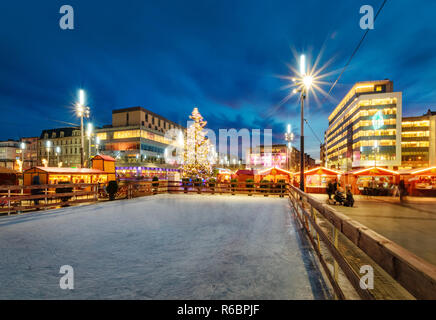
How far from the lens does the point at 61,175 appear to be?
20469mm

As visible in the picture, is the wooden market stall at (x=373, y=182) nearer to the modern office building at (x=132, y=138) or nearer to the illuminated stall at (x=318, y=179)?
the illuminated stall at (x=318, y=179)

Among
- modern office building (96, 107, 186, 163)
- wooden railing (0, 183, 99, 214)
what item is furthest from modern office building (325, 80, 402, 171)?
wooden railing (0, 183, 99, 214)

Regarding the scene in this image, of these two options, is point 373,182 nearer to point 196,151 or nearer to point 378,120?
point 378,120

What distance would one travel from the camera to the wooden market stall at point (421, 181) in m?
19.9

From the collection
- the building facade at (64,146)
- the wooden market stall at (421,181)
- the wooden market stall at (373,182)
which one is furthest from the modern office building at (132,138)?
the wooden market stall at (421,181)

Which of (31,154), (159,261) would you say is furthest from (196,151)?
(31,154)

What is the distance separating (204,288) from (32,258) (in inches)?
148

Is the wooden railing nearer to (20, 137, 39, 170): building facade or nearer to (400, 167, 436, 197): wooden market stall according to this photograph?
(400, 167, 436, 197): wooden market stall

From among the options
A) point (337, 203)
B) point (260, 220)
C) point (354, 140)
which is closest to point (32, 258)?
point (260, 220)

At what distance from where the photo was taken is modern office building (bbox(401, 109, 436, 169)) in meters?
65.9

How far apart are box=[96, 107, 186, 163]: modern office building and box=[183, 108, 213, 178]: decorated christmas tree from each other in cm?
2888

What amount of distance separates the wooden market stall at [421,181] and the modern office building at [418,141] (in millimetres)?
57178

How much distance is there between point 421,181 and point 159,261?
2850 centimetres
